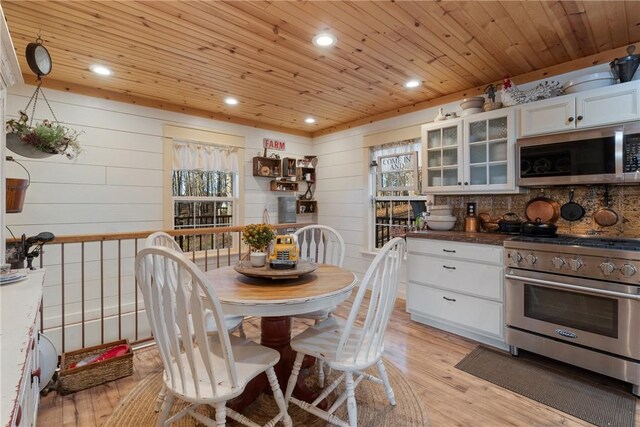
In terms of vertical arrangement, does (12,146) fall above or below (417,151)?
below

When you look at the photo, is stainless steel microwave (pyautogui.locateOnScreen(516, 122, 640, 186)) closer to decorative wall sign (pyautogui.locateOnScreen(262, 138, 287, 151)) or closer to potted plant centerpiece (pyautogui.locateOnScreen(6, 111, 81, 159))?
decorative wall sign (pyautogui.locateOnScreen(262, 138, 287, 151))

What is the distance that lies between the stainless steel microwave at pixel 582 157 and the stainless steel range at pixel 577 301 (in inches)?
18.8

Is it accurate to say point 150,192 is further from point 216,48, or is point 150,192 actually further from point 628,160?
point 628,160

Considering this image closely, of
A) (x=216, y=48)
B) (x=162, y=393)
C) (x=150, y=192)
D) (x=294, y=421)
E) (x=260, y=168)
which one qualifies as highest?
(x=216, y=48)

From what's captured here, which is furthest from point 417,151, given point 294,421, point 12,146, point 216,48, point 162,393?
point 12,146

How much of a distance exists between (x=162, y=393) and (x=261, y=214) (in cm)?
313

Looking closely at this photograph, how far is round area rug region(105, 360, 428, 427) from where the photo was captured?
5.90ft

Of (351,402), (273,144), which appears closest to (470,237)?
(351,402)

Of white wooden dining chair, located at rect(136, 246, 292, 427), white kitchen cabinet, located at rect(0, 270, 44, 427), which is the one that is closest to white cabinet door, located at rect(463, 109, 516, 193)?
white wooden dining chair, located at rect(136, 246, 292, 427)

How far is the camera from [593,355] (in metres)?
2.14

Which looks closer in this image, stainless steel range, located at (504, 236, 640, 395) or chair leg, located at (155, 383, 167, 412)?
chair leg, located at (155, 383, 167, 412)

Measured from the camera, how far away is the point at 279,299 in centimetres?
154

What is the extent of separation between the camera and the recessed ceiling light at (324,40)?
7.61 ft

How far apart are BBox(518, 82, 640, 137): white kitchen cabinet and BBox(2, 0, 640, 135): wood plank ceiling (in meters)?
0.44
